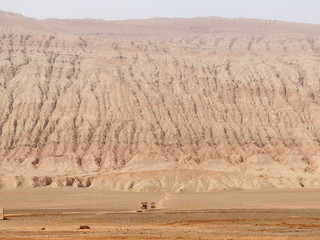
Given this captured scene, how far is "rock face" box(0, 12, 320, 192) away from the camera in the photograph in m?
120

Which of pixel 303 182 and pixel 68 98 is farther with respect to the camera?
→ pixel 68 98

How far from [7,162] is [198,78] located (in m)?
57.4

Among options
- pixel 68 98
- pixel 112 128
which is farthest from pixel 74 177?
pixel 68 98

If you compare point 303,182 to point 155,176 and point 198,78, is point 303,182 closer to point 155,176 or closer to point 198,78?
point 155,176

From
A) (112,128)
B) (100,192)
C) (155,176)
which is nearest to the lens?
(100,192)

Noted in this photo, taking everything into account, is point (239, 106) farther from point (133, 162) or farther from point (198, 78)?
point (133, 162)

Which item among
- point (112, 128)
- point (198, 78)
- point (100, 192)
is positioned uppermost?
point (198, 78)

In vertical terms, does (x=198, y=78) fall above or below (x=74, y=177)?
above

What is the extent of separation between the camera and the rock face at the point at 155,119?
120 meters

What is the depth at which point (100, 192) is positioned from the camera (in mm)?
107938

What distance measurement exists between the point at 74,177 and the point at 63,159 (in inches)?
651

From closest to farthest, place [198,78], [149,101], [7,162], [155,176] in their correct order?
1. [155,176]
2. [7,162]
3. [149,101]
4. [198,78]

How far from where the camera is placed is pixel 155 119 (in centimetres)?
14850

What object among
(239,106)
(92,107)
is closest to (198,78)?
(239,106)
